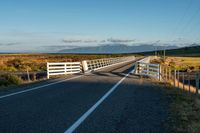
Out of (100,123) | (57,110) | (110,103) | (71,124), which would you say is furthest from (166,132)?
(110,103)

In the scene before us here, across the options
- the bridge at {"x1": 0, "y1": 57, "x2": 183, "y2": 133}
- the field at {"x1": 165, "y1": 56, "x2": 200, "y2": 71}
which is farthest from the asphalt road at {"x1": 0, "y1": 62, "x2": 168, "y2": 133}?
the field at {"x1": 165, "y1": 56, "x2": 200, "y2": 71}

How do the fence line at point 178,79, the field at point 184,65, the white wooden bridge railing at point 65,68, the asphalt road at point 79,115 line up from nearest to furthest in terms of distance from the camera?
the asphalt road at point 79,115 < the fence line at point 178,79 < the white wooden bridge railing at point 65,68 < the field at point 184,65

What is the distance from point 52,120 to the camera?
325 inches

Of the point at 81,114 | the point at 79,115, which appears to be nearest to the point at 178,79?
the point at 81,114

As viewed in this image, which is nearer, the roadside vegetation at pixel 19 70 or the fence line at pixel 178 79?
the fence line at pixel 178 79

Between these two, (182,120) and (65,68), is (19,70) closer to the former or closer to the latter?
(65,68)

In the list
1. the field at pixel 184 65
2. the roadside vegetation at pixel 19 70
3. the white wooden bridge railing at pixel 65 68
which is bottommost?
the field at pixel 184 65

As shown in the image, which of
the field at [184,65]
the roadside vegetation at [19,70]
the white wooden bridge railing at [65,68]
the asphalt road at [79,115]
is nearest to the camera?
the asphalt road at [79,115]

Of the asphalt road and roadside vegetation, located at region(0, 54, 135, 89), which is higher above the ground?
the asphalt road

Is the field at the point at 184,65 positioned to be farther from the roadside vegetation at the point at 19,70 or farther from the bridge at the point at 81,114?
the bridge at the point at 81,114

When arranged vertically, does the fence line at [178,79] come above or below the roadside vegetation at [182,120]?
below

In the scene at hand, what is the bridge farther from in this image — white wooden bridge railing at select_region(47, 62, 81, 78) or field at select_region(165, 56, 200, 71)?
field at select_region(165, 56, 200, 71)

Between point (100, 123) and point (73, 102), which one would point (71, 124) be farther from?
point (73, 102)

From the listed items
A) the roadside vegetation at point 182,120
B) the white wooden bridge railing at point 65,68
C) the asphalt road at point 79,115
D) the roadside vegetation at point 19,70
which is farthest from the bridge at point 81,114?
the white wooden bridge railing at point 65,68
